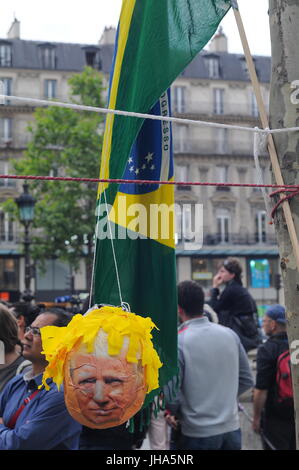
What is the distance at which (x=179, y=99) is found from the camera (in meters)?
38.8

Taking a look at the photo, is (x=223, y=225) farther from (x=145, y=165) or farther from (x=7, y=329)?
(x=145, y=165)

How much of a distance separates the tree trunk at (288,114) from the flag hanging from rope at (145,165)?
0.29 meters

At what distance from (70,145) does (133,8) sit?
22941mm

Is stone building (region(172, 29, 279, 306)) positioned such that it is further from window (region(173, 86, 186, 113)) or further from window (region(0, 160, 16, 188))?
window (region(0, 160, 16, 188))

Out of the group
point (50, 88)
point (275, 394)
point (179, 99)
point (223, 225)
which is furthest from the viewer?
point (179, 99)

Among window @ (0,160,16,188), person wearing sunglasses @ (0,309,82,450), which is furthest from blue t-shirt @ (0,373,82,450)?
window @ (0,160,16,188)

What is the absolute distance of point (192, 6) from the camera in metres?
2.36

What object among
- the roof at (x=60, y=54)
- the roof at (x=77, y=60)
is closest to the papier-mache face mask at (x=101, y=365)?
the roof at (x=77, y=60)

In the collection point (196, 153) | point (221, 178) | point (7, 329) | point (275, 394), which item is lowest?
point (275, 394)

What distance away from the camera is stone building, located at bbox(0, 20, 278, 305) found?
120ft

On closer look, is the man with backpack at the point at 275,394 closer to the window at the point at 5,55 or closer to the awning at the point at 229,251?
the awning at the point at 229,251

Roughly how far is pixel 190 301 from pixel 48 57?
122 ft

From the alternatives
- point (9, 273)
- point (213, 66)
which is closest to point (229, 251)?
point (213, 66)

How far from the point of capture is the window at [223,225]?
125 feet
